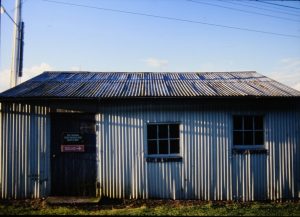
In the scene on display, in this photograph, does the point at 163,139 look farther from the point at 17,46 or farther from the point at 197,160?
the point at 17,46

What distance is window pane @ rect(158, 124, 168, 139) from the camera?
30.5ft

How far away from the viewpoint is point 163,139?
9289 mm

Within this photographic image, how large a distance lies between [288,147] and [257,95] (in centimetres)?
220

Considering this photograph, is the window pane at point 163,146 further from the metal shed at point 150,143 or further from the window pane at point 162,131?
the window pane at point 162,131

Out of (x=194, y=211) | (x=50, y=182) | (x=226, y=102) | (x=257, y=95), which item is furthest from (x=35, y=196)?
(x=257, y=95)

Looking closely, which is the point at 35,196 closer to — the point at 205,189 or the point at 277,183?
the point at 205,189

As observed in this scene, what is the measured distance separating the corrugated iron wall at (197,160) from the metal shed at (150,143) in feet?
0.11

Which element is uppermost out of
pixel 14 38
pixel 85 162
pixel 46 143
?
pixel 14 38

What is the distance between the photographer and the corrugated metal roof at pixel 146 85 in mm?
9047

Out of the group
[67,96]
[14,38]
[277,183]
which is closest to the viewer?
[67,96]

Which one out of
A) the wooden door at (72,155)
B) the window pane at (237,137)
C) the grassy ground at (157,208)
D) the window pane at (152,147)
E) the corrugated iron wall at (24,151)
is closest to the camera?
the grassy ground at (157,208)

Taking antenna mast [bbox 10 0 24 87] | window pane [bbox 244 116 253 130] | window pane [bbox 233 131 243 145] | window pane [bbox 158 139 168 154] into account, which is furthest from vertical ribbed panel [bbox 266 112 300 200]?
antenna mast [bbox 10 0 24 87]

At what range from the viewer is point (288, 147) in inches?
372

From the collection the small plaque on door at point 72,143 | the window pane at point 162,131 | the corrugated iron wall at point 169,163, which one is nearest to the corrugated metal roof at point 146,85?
the corrugated iron wall at point 169,163
